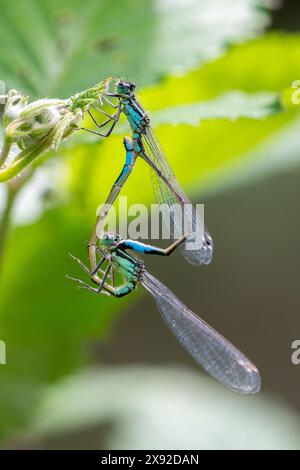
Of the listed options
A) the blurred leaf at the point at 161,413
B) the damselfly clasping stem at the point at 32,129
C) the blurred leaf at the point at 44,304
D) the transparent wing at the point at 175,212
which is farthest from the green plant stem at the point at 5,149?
the blurred leaf at the point at 161,413

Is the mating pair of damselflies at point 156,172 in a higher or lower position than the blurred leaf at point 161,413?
lower

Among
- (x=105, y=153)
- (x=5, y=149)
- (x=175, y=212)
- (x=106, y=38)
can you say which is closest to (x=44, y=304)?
(x=105, y=153)

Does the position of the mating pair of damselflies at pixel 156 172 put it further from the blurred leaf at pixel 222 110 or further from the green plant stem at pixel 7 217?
the green plant stem at pixel 7 217

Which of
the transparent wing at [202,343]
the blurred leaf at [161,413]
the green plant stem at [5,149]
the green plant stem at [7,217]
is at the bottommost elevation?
the green plant stem at [5,149]

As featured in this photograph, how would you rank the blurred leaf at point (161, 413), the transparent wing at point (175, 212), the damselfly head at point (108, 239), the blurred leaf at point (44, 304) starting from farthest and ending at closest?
the blurred leaf at point (161, 413) < the blurred leaf at point (44, 304) < the transparent wing at point (175, 212) < the damselfly head at point (108, 239)

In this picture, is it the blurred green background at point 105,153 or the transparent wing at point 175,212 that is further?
the blurred green background at point 105,153

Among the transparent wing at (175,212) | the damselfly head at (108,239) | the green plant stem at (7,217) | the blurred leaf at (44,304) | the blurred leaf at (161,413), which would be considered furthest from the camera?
the blurred leaf at (161,413)

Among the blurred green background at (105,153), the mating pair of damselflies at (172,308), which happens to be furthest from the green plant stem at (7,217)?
the mating pair of damselflies at (172,308)
